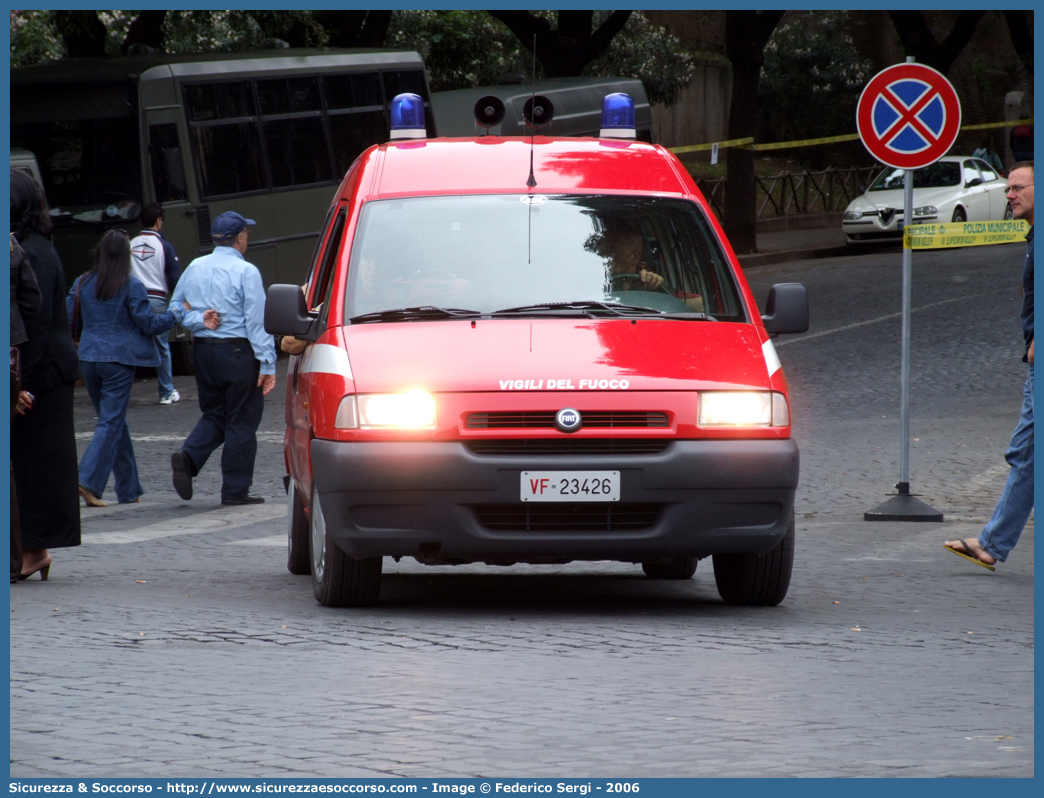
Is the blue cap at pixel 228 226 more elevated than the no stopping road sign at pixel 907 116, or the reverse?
the no stopping road sign at pixel 907 116

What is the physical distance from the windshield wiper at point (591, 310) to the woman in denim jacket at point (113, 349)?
4907mm

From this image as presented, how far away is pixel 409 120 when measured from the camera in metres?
A: 8.98

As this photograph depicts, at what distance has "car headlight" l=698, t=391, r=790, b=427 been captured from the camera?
704cm

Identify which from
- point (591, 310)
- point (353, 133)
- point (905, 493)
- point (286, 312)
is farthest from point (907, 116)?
point (353, 133)

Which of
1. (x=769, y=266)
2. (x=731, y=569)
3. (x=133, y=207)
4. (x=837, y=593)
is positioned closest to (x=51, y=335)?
(x=731, y=569)

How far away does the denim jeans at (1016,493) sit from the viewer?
332 inches

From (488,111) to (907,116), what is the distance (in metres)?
3.24

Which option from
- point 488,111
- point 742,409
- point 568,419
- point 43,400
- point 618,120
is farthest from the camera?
point 488,111

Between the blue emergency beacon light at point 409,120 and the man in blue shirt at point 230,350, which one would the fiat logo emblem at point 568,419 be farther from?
the man in blue shirt at point 230,350

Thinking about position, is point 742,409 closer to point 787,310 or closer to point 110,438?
point 787,310

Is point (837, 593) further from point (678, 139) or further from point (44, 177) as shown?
point (678, 139)

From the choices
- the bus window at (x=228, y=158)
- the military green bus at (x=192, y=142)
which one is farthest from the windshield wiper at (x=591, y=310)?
the bus window at (x=228, y=158)

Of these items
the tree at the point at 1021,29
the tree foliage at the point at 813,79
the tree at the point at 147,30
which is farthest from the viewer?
the tree foliage at the point at 813,79

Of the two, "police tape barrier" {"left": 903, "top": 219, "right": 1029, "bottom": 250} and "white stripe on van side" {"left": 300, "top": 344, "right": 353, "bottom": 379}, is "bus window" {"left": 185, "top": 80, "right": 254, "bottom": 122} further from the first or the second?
"white stripe on van side" {"left": 300, "top": 344, "right": 353, "bottom": 379}
